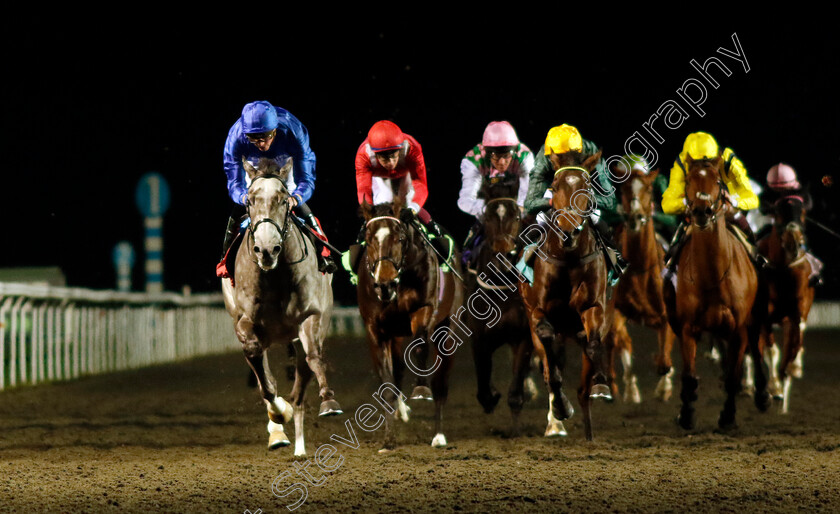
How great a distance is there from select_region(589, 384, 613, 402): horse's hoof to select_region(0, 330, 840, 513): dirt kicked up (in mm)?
389

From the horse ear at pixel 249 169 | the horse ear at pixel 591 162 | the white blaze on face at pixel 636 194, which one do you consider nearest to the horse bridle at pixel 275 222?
the horse ear at pixel 249 169

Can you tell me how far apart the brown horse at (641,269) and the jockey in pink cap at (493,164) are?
66.9 inches

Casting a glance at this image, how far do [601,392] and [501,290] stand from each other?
4.78ft

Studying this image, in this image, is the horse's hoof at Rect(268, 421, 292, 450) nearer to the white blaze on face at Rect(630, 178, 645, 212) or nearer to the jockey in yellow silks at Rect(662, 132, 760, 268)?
the jockey in yellow silks at Rect(662, 132, 760, 268)

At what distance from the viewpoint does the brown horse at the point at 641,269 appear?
1080 cm

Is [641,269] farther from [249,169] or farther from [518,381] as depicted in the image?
[249,169]

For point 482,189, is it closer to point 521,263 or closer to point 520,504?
point 521,263

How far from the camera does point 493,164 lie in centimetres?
950

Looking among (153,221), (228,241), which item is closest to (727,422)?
(228,241)

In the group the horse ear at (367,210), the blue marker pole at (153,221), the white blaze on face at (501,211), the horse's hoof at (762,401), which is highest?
the blue marker pole at (153,221)

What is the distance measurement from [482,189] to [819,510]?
4.15m

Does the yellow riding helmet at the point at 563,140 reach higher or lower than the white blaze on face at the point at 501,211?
higher

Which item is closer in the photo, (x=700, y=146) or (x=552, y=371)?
(x=552, y=371)

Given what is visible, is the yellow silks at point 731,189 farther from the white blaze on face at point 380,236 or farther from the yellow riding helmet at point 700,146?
the white blaze on face at point 380,236
